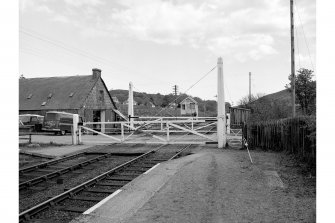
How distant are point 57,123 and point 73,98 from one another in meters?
6.86

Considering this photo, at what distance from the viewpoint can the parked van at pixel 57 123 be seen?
28.0m

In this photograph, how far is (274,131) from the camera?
554 inches

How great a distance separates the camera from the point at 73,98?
1352 inches

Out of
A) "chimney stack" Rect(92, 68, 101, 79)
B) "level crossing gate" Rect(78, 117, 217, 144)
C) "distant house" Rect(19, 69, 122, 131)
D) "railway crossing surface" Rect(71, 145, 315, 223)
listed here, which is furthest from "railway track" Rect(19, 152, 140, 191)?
"chimney stack" Rect(92, 68, 101, 79)

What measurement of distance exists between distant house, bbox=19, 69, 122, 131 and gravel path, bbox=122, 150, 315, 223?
1016 inches

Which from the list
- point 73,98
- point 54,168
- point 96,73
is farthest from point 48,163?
point 96,73

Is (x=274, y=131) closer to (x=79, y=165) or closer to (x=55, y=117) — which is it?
(x=79, y=165)

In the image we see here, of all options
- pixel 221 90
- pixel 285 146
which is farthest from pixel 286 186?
pixel 221 90

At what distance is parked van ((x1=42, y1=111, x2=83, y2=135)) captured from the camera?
2800cm

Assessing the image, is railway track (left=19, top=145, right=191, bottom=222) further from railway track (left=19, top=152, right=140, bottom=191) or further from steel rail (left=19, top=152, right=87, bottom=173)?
steel rail (left=19, top=152, right=87, bottom=173)

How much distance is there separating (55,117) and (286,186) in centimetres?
2432

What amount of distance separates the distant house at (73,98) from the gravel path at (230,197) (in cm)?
2581

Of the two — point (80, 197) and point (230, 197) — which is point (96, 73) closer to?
point (80, 197)

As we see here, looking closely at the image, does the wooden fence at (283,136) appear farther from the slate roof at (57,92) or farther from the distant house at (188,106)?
the distant house at (188,106)
